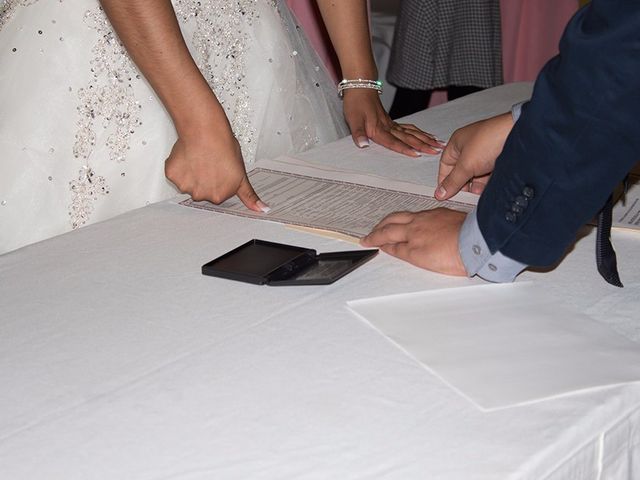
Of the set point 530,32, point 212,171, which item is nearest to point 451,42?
point 530,32

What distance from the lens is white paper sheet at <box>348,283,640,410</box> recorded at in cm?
75

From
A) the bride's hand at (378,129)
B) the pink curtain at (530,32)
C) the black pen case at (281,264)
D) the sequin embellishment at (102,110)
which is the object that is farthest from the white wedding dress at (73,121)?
the pink curtain at (530,32)

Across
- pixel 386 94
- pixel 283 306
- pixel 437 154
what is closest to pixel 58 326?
pixel 283 306

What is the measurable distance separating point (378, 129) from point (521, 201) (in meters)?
0.55

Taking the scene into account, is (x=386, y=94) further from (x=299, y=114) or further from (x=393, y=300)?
(x=393, y=300)

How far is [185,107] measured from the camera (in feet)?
3.93

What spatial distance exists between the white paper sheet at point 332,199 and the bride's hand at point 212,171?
0.02m

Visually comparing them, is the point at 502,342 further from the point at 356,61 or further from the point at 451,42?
the point at 451,42

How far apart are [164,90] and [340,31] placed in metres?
0.48

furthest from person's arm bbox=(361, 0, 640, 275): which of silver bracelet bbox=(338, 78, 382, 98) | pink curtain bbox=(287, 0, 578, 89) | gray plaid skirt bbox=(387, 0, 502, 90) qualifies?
pink curtain bbox=(287, 0, 578, 89)

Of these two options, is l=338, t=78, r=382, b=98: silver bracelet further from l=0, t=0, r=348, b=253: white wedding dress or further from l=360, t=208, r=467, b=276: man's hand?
l=360, t=208, r=467, b=276: man's hand

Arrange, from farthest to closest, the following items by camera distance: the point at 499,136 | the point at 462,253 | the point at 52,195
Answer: the point at 52,195 → the point at 499,136 → the point at 462,253

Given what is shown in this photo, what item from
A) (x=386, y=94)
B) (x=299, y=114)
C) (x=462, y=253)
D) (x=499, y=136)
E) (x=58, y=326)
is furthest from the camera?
(x=386, y=94)

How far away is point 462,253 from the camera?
0.98 m
